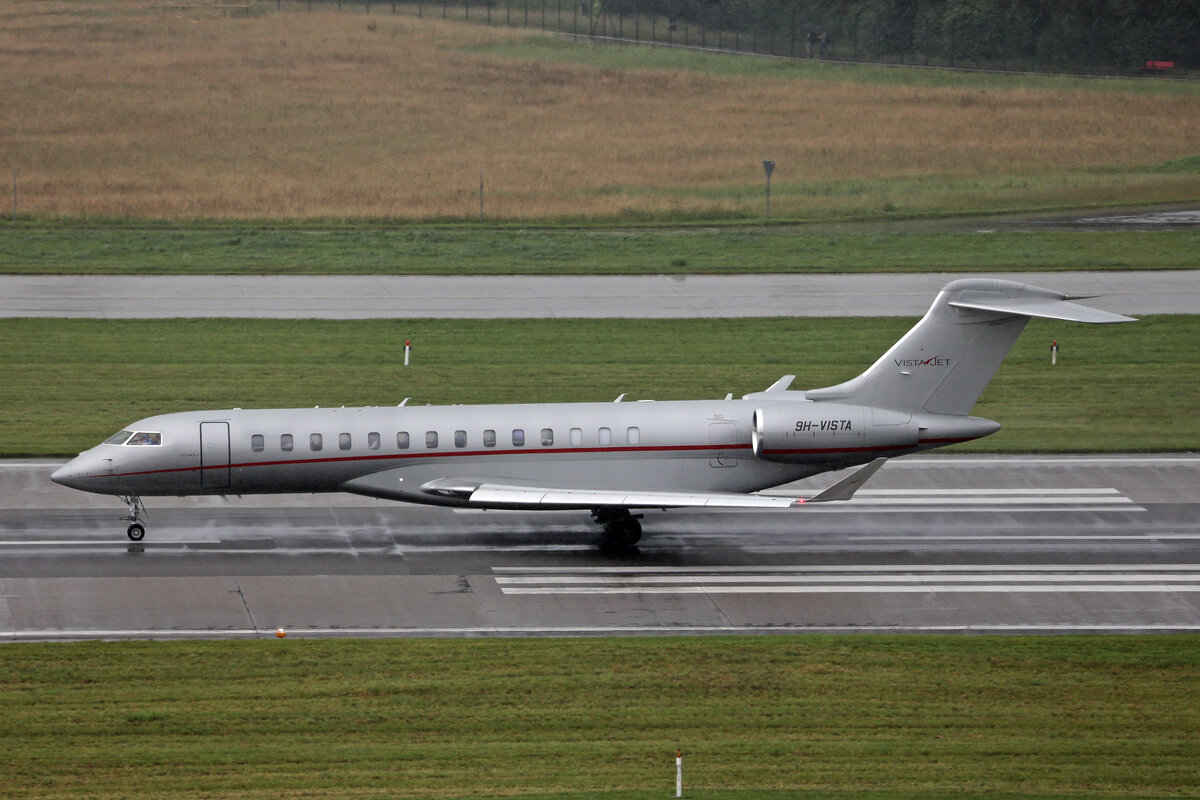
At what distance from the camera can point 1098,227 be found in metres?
65.3

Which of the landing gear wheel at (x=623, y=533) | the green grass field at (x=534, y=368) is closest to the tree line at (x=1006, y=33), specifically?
the green grass field at (x=534, y=368)

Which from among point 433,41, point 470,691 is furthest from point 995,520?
point 433,41

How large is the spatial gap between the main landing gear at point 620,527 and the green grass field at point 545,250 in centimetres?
2670

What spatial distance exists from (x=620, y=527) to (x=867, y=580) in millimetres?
5191

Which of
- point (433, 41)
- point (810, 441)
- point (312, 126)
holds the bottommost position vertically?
point (810, 441)

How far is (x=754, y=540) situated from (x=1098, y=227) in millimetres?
38732

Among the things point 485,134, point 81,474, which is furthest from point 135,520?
point 485,134

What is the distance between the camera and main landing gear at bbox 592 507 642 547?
31.6 metres

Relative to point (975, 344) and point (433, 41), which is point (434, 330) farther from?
point (433, 41)

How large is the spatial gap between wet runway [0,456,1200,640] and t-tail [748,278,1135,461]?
246 centimetres

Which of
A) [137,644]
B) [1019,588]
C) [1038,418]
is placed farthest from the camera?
[1038,418]

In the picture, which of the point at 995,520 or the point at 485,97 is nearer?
the point at 995,520

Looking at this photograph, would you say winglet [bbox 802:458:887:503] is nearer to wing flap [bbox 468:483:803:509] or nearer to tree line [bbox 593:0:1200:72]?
wing flap [bbox 468:483:803:509]

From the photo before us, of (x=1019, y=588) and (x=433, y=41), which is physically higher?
(x=433, y=41)
